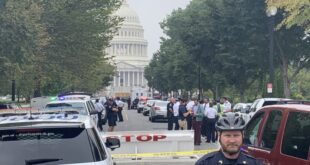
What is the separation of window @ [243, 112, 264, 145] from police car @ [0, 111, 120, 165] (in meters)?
2.94

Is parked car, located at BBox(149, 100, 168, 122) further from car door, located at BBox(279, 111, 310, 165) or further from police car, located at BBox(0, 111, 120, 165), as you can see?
police car, located at BBox(0, 111, 120, 165)

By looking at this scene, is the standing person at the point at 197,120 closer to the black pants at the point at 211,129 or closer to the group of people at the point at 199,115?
the group of people at the point at 199,115

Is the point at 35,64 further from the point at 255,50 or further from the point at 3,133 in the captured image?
the point at 3,133

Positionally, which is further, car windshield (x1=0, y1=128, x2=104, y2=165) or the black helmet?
car windshield (x1=0, y1=128, x2=104, y2=165)

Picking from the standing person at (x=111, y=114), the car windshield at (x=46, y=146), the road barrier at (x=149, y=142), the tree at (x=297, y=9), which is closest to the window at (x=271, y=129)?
the car windshield at (x=46, y=146)

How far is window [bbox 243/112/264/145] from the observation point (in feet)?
31.3

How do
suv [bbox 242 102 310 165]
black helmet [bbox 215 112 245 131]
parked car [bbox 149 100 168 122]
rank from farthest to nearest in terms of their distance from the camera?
parked car [bbox 149 100 168 122] → suv [bbox 242 102 310 165] → black helmet [bbox 215 112 245 131]

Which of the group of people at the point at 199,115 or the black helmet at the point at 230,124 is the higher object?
the black helmet at the point at 230,124

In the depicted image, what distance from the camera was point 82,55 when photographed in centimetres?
4562

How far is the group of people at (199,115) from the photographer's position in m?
25.7

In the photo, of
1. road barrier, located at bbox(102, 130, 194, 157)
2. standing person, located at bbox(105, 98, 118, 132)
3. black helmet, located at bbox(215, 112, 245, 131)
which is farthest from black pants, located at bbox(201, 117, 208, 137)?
black helmet, located at bbox(215, 112, 245, 131)

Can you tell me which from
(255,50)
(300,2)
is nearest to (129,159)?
(300,2)

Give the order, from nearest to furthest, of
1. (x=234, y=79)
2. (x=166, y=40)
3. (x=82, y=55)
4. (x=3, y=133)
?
(x=3, y=133) < (x=82, y=55) < (x=234, y=79) < (x=166, y=40)

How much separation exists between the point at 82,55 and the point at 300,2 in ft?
76.5
